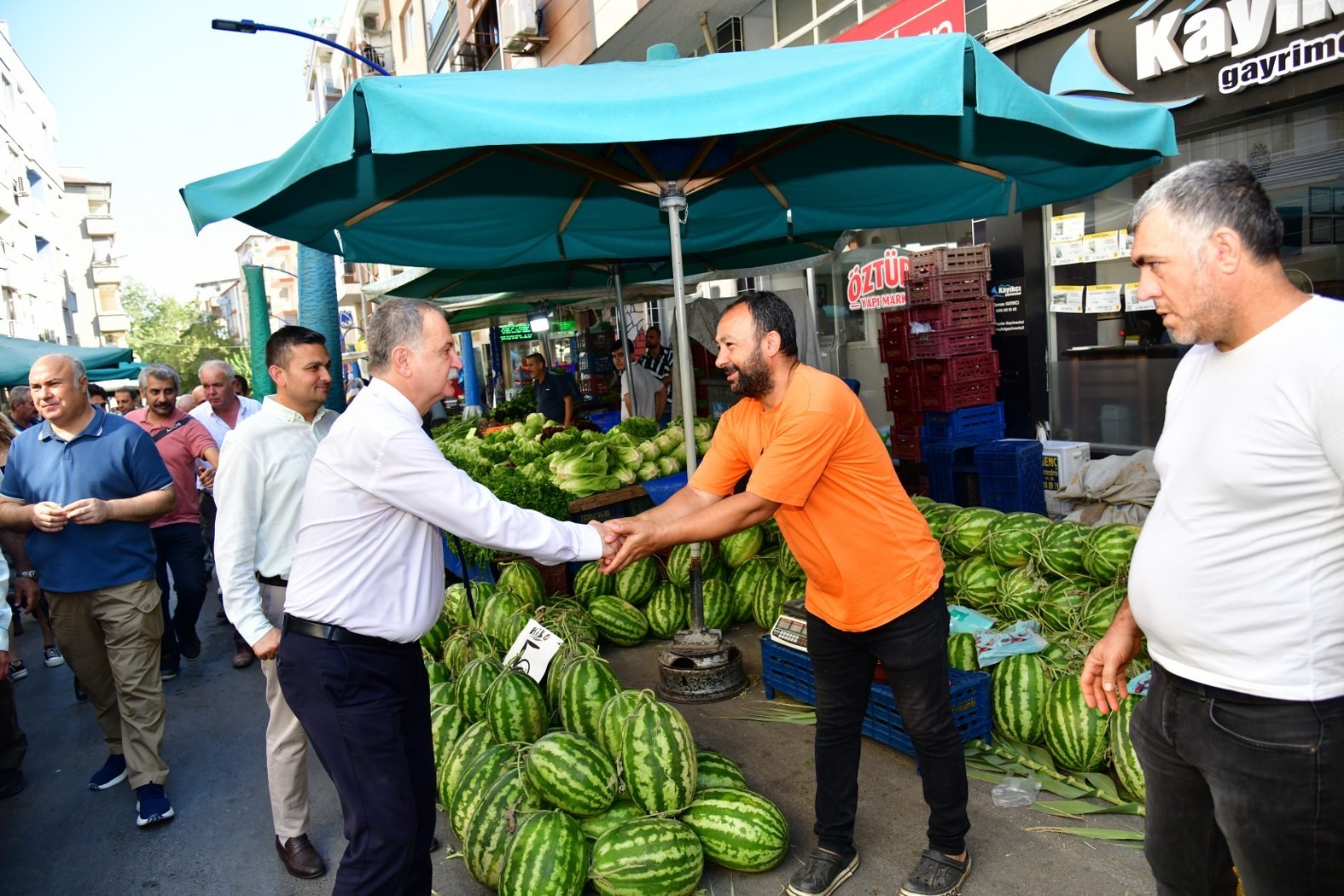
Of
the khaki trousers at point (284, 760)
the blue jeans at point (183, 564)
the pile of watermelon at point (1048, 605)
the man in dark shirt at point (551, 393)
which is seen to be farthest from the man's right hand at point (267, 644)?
the man in dark shirt at point (551, 393)

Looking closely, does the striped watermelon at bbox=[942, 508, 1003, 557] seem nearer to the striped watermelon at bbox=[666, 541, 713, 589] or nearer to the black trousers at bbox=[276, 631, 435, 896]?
the striped watermelon at bbox=[666, 541, 713, 589]

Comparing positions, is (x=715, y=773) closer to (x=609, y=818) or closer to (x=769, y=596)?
(x=609, y=818)

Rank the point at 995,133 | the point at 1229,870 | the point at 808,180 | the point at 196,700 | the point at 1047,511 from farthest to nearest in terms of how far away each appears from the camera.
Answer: the point at 1047,511 < the point at 196,700 < the point at 808,180 < the point at 995,133 < the point at 1229,870

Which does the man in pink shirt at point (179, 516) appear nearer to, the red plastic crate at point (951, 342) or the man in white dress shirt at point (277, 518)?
the man in white dress shirt at point (277, 518)

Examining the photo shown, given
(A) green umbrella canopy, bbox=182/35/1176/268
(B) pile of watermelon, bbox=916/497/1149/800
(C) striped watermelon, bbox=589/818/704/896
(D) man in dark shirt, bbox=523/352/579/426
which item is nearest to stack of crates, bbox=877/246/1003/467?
(A) green umbrella canopy, bbox=182/35/1176/268

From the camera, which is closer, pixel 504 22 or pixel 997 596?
pixel 997 596

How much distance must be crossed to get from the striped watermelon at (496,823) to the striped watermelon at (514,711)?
0.44 meters

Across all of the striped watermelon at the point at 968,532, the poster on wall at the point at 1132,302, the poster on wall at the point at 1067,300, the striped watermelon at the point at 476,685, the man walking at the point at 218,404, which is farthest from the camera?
the poster on wall at the point at 1067,300

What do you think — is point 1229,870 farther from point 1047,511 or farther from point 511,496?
point 1047,511

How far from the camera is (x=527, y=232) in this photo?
5.83m

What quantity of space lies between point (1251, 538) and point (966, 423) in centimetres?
629

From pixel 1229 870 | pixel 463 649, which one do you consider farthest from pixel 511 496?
pixel 1229 870

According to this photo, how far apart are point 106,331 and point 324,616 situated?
80.5 m

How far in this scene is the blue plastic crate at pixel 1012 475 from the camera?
7207mm
